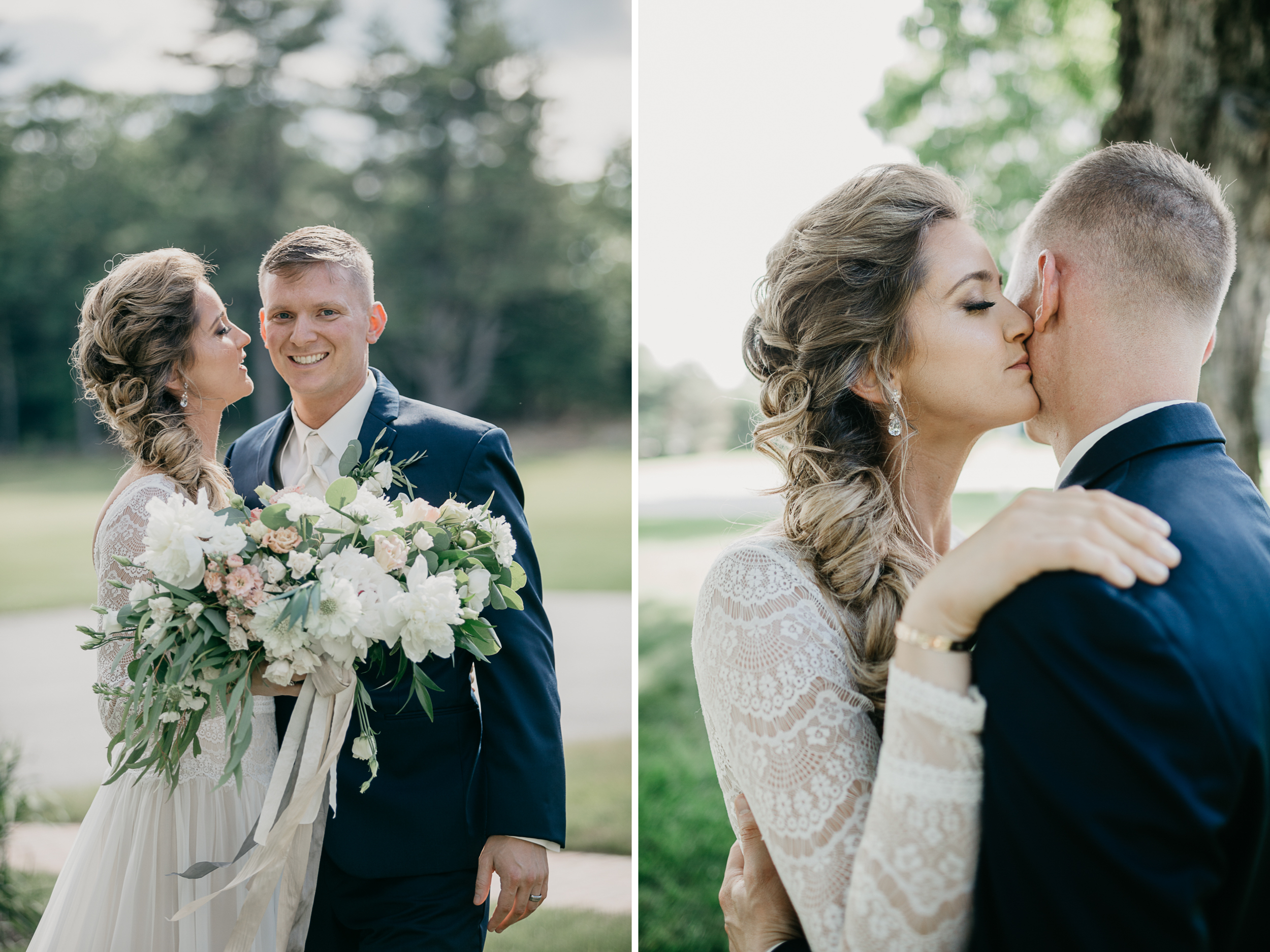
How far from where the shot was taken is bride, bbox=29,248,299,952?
Answer: 2414 millimetres

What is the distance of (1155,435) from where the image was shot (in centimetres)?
155

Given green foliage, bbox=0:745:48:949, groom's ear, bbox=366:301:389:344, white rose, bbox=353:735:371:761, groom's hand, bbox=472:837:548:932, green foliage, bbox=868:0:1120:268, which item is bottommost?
green foliage, bbox=0:745:48:949

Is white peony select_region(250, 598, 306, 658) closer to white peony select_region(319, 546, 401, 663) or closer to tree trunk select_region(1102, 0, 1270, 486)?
white peony select_region(319, 546, 401, 663)

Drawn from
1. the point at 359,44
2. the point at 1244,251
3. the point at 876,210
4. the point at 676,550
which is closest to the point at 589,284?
the point at 359,44

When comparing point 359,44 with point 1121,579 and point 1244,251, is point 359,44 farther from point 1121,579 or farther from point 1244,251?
point 1121,579

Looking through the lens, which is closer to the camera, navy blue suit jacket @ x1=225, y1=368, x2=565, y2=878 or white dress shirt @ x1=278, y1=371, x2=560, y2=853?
navy blue suit jacket @ x1=225, y1=368, x2=565, y2=878

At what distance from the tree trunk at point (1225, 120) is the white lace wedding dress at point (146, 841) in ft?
12.2

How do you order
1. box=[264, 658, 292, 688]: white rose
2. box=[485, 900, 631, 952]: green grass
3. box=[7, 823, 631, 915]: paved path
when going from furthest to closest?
1. box=[7, 823, 631, 915]: paved path
2. box=[485, 900, 631, 952]: green grass
3. box=[264, 658, 292, 688]: white rose

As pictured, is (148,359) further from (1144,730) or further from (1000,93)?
(1000,93)

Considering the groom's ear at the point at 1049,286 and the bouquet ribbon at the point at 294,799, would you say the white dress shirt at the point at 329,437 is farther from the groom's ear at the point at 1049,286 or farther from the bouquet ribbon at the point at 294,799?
the groom's ear at the point at 1049,286

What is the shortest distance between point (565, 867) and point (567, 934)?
3.40 ft

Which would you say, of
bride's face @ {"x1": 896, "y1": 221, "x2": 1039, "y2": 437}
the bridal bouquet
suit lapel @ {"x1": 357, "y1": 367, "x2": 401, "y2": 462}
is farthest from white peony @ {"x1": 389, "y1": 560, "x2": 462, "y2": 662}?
bride's face @ {"x1": 896, "y1": 221, "x2": 1039, "y2": 437}

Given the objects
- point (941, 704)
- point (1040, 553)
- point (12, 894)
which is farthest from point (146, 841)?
point (12, 894)

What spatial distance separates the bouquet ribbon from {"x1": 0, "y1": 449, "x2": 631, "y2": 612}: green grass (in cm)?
1256
